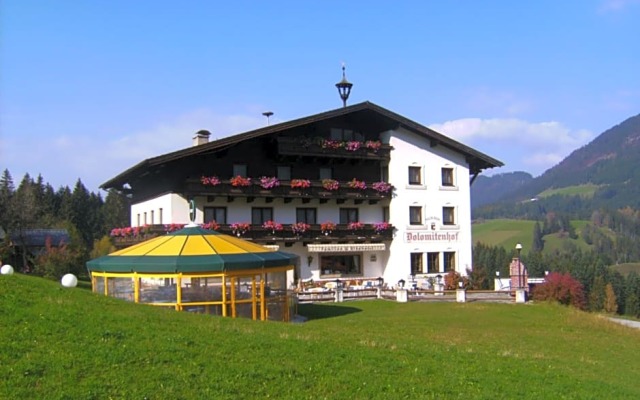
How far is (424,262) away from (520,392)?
2896 centimetres

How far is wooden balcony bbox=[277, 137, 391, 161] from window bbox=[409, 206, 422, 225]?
138 inches

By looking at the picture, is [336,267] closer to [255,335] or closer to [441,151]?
[441,151]

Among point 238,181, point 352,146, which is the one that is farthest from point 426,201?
point 238,181

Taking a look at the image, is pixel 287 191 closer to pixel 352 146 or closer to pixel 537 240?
pixel 352 146

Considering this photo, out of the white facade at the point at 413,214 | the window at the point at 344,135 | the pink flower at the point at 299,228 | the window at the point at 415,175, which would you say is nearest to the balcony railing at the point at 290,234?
the pink flower at the point at 299,228

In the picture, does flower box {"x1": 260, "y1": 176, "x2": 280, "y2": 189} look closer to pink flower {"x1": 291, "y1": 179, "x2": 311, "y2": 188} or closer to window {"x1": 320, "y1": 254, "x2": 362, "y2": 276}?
pink flower {"x1": 291, "y1": 179, "x2": 311, "y2": 188}

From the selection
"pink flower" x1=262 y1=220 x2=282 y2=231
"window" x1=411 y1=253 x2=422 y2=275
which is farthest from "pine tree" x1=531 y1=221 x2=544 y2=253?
"pink flower" x1=262 y1=220 x2=282 y2=231

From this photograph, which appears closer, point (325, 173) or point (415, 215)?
point (325, 173)

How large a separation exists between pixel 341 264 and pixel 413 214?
5.29m

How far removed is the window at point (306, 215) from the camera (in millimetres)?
37969

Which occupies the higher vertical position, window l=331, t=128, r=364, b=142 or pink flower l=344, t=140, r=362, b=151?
window l=331, t=128, r=364, b=142

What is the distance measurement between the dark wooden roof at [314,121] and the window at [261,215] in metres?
4.06

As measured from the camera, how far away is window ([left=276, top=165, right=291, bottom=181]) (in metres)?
37.4

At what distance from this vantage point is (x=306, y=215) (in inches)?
1505
